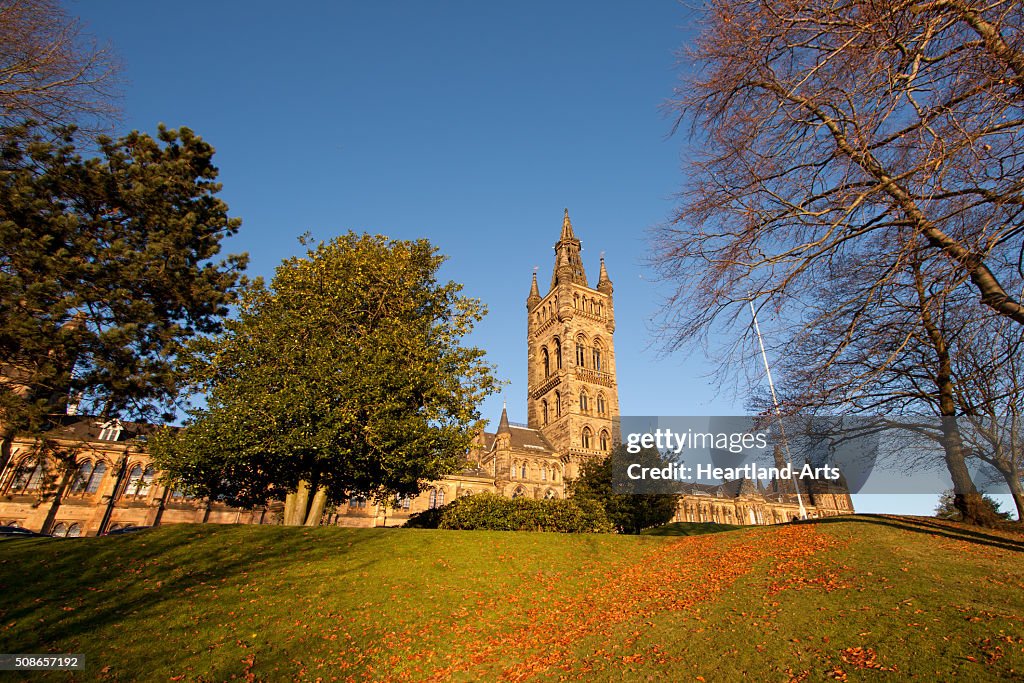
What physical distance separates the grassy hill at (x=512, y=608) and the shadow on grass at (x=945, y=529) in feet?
0.44

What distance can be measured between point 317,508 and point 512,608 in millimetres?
12670

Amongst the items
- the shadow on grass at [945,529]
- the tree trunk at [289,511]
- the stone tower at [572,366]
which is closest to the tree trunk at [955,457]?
the shadow on grass at [945,529]

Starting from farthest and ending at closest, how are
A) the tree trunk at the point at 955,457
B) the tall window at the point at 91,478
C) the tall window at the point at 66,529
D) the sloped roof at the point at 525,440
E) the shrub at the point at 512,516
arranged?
1. the sloped roof at the point at 525,440
2. the tall window at the point at 91,478
3. the tall window at the point at 66,529
4. the shrub at the point at 512,516
5. the tree trunk at the point at 955,457

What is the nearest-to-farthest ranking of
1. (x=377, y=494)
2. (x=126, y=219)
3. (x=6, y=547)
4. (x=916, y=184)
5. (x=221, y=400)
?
(x=916, y=184)
(x=6, y=547)
(x=126, y=219)
(x=221, y=400)
(x=377, y=494)

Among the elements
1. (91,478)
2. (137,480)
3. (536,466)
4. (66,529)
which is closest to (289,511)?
(137,480)

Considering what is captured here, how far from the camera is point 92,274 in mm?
14250

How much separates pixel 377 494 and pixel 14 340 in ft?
46.7

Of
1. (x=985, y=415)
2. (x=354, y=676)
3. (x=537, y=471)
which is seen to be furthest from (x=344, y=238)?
(x=537, y=471)

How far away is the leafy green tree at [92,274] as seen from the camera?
13078 mm

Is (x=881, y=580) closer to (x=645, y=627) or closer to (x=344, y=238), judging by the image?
(x=645, y=627)

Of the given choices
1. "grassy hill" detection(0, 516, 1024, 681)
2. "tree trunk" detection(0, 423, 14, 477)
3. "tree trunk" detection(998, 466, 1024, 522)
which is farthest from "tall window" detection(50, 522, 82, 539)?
"tree trunk" detection(998, 466, 1024, 522)

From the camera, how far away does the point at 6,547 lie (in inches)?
575

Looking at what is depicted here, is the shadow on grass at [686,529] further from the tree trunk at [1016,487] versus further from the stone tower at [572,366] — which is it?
the stone tower at [572,366]

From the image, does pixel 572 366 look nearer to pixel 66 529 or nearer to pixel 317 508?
pixel 317 508
